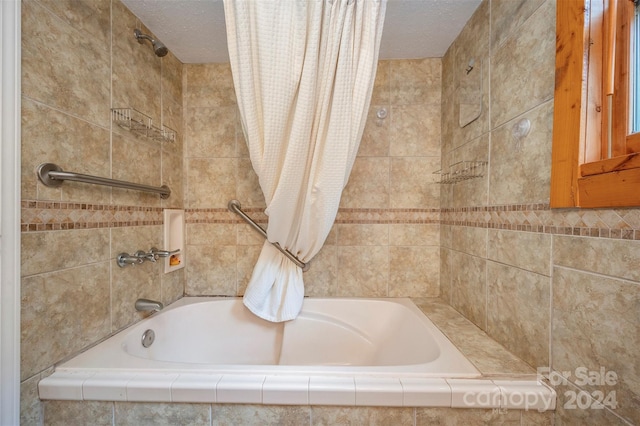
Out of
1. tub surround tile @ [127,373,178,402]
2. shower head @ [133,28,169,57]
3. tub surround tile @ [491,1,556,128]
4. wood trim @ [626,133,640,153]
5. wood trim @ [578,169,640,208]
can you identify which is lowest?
tub surround tile @ [127,373,178,402]

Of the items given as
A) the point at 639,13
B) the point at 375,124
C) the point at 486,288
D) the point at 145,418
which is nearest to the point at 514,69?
the point at 639,13

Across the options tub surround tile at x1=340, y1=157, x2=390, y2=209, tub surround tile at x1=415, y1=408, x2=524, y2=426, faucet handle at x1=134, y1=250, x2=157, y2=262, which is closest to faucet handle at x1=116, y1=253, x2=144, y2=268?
faucet handle at x1=134, y1=250, x2=157, y2=262

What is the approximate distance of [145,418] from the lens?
73 cm

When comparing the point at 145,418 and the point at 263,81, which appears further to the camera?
the point at 263,81

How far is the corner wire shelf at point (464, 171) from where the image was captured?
3.50ft

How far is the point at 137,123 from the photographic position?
1073 millimetres

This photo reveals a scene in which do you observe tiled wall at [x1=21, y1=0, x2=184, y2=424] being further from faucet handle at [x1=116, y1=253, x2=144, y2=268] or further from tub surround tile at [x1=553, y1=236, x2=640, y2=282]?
tub surround tile at [x1=553, y1=236, x2=640, y2=282]

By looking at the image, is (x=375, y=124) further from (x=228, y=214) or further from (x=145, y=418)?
(x=145, y=418)

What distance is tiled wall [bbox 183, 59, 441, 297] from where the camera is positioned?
146 cm

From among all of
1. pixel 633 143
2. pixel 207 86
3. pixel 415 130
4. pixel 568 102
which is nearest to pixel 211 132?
pixel 207 86

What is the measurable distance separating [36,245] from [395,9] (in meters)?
1.60

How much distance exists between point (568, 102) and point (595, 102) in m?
0.05

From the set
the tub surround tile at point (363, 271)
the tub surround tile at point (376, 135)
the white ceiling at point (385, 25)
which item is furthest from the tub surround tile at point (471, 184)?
the white ceiling at point (385, 25)

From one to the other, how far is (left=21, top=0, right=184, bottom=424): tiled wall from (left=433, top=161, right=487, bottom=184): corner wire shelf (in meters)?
1.51
